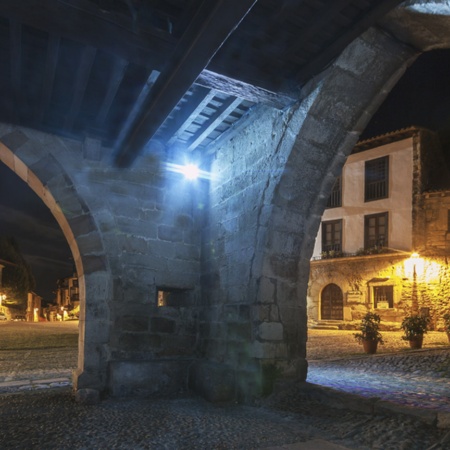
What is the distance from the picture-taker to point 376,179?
1767 cm

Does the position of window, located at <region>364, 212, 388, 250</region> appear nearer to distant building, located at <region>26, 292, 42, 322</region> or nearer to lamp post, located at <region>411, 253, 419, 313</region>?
lamp post, located at <region>411, 253, 419, 313</region>

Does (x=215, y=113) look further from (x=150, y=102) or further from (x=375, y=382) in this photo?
(x=375, y=382)

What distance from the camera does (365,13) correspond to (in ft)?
10.2

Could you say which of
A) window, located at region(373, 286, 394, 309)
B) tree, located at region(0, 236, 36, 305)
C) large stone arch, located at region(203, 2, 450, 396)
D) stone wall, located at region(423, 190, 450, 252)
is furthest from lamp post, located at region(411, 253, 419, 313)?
tree, located at region(0, 236, 36, 305)

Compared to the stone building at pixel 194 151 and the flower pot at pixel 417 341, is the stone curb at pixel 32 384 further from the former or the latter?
the flower pot at pixel 417 341

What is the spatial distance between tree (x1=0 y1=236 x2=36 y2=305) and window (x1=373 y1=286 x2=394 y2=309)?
31.2 meters

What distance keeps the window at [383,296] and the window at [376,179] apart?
348 centimetres

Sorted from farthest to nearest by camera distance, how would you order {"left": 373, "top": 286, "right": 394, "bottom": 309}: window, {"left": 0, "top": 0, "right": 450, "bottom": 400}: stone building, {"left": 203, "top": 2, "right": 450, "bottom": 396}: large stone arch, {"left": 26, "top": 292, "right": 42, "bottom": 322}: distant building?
{"left": 26, "top": 292, "right": 42, "bottom": 322}: distant building
{"left": 373, "top": 286, "right": 394, "bottom": 309}: window
{"left": 203, "top": 2, "right": 450, "bottom": 396}: large stone arch
{"left": 0, "top": 0, "right": 450, "bottom": 400}: stone building

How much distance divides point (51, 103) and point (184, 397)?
324 centimetres

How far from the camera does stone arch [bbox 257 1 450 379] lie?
3584 mm

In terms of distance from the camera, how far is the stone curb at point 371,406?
2.96 metres

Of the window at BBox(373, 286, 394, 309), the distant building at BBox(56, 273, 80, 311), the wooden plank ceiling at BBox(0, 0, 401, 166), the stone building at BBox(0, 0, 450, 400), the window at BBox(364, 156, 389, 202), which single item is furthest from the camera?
the distant building at BBox(56, 273, 80, 311)

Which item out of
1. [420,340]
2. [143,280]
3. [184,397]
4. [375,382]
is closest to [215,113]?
[143,280]

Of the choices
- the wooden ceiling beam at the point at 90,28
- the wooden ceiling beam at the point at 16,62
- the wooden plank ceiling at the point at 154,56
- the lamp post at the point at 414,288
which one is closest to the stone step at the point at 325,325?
the lamp post at the point at 414,288
